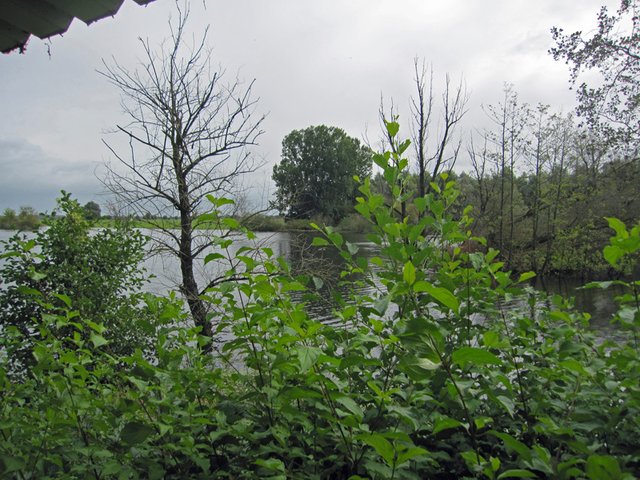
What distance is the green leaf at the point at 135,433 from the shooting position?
1.17 m

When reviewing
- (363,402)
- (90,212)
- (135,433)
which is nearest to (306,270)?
(90,212)

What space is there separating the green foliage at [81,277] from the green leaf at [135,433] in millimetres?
5425

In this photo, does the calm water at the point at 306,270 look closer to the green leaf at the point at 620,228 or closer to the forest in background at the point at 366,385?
the forest in background at the point at 366,385

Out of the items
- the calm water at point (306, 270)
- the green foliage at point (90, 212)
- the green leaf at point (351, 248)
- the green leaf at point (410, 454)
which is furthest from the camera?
the calm water at point (306, 270)

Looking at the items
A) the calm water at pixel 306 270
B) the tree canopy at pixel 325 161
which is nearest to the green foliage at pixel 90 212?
the calm water at pixel 306 270

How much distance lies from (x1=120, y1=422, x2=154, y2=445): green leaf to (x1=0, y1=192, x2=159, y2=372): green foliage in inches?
214

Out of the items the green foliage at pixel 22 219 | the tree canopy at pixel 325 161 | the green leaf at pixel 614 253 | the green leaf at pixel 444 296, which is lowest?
the green leaf at pixel 444 296

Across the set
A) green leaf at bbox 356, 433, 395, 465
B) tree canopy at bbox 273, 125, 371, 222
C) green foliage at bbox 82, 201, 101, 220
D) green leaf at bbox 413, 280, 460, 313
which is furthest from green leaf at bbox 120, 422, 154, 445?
tree canopy at bbox 273, 125, 371, 222

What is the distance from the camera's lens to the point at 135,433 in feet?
3.90

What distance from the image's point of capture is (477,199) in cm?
2655

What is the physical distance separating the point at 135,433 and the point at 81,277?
6258 millimetres

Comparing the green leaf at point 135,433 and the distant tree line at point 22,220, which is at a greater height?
the distant tree line at point 22,220

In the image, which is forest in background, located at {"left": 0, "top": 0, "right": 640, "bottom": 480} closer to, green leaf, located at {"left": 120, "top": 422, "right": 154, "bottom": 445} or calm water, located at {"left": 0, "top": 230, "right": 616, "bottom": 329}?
green leaf, located at {"left": 120, "top": 422, "right": 154, "bottom": 445}

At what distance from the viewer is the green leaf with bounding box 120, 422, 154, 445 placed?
117cm
